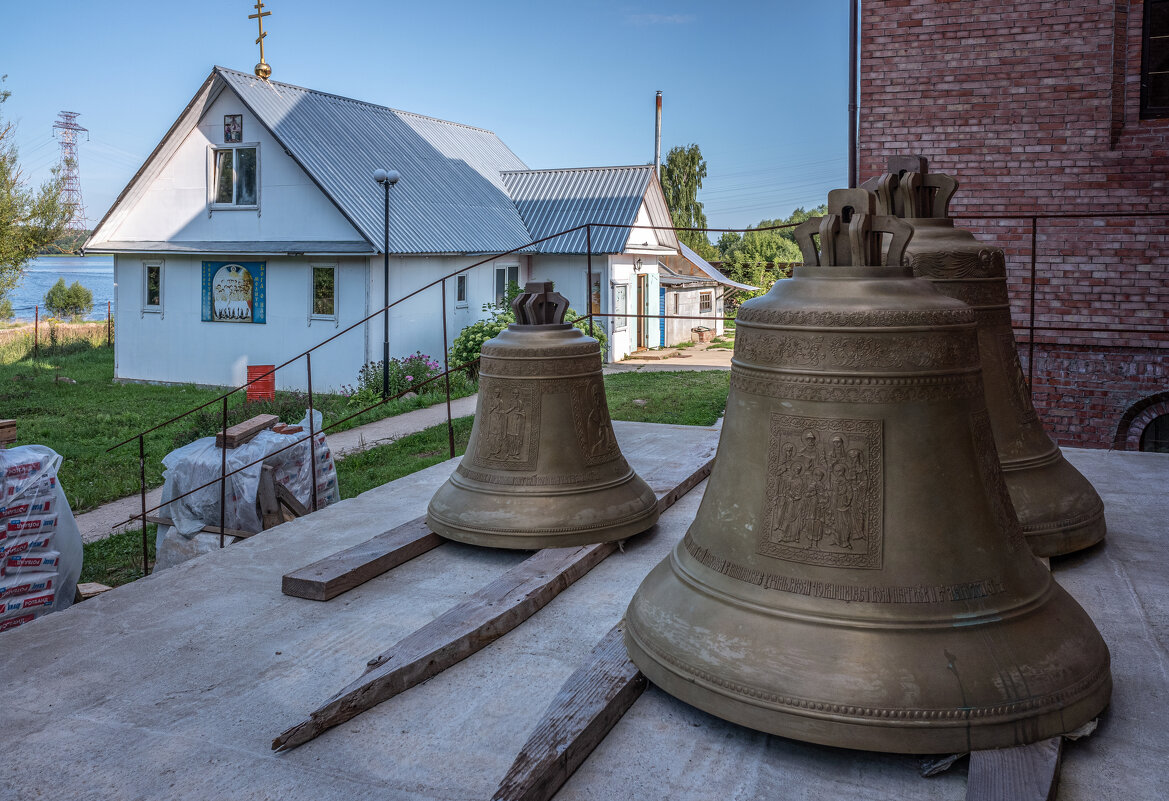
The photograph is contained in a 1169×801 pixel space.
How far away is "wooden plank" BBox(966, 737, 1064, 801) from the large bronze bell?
40 millimetres

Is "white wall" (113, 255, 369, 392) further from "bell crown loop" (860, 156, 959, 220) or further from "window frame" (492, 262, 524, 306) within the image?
"bell crown loop" (860, 156, 959, 220)

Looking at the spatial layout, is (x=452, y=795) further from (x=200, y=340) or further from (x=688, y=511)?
(x=200, y=340)

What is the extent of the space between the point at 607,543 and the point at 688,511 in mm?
879

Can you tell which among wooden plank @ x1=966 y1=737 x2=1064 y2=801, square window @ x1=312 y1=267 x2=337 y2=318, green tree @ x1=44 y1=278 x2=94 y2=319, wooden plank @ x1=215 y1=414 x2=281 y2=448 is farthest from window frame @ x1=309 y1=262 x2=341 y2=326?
green tree @ x1=44 y1=278 x2=94 y2=319

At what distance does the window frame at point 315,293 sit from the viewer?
18.7 metres

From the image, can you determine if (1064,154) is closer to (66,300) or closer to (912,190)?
(912,190)

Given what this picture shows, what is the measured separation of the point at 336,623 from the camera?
377 cm

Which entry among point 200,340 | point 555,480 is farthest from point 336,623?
point 200,340

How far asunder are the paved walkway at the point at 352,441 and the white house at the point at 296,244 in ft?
12.5

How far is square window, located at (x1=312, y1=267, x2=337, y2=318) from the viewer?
18812mm

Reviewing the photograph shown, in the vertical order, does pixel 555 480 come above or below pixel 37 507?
above

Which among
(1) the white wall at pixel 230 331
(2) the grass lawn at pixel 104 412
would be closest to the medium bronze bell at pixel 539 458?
(2) the grass lawn at pixel 104 412

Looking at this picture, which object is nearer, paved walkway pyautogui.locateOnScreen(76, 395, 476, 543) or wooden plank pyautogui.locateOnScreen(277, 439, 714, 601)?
wooden plank pyautogui.locateOnScreen(277, 439, 714, 601)

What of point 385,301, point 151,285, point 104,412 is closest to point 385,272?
point 385,301
